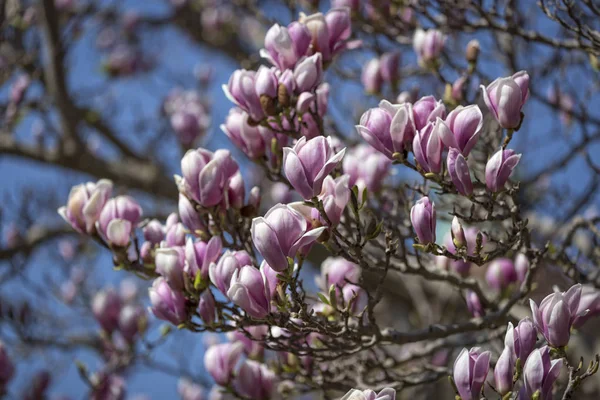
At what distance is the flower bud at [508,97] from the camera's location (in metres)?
1.53

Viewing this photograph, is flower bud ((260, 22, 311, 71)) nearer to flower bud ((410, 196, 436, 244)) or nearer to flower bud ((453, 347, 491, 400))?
flower bud ((410, 196, 436, 244))

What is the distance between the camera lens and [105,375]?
9.41 feet

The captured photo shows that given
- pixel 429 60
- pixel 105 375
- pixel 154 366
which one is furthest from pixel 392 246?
pixel 105 375

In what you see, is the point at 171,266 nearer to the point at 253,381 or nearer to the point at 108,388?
the point at 253,381

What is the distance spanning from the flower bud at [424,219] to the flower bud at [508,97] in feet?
0.91

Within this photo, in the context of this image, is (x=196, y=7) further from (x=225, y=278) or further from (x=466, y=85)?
(x=225, y=278)

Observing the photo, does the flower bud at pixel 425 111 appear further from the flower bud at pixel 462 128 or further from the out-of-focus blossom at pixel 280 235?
the out-of-focus blossom at pixel 280 235

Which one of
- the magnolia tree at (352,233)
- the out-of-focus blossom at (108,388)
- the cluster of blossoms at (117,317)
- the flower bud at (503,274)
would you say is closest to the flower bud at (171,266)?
the magnolia tree at (352,233)

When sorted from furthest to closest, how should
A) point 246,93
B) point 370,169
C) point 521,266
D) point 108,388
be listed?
1. point 108,388
2. point 521,266
3. point 370,169
4. point 246,93

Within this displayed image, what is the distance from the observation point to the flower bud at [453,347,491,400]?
143 centimetres

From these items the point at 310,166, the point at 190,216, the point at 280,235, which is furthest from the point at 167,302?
the point at 310,166

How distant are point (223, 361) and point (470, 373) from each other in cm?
85

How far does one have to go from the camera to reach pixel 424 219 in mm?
1543

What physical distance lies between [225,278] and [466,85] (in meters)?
1.17
